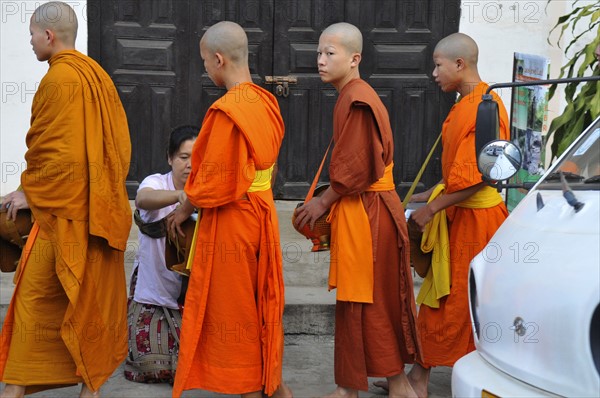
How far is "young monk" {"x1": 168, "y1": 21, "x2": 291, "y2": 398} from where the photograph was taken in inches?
185

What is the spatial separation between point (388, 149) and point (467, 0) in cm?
352

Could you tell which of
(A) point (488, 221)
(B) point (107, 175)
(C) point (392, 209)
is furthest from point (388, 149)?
(B) point (107, 175)

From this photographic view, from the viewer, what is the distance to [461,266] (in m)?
5.30

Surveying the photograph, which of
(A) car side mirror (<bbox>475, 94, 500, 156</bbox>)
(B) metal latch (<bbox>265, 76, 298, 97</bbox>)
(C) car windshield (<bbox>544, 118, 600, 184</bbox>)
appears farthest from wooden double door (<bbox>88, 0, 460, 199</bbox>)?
(C) car windshield (<bbox>544, 118, 600, 184</bbox>)

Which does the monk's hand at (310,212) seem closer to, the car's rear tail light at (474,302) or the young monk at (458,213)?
the young monk at (458,213)

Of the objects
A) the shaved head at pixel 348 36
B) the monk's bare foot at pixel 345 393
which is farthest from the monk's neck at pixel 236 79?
the monk's bare foot at pixel 345 393

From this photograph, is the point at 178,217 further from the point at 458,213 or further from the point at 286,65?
the point at 286,65

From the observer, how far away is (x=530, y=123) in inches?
275

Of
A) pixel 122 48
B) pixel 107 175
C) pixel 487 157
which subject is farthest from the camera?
pixel 122 48

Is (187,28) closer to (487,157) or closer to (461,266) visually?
(461,266)

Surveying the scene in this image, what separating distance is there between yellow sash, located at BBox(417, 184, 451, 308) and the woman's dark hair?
1.38 meters

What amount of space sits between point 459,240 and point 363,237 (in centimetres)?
61

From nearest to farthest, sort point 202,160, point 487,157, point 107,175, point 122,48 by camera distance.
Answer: point 487,157
point 202,160
point 107,175
point 122,48

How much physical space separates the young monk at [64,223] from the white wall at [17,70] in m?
2.72
